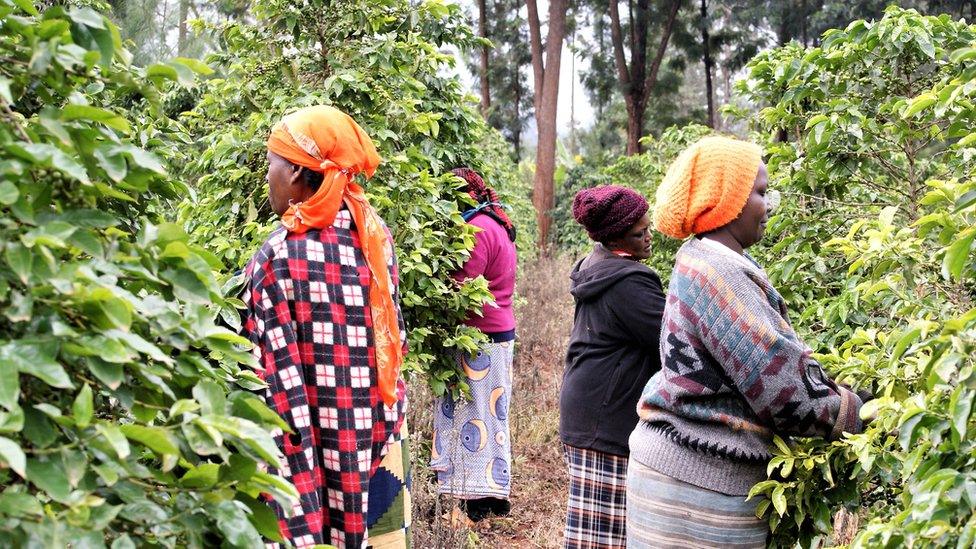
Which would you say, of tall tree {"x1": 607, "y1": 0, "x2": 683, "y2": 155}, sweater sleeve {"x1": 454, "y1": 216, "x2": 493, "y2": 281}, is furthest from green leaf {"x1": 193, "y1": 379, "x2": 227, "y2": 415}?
tall tree {"x1": 607, "y1": 0, "x2": 683, "y2": 155}

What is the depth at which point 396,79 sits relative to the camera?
4055mm

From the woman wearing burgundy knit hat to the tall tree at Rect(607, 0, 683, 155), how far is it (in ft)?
49.5

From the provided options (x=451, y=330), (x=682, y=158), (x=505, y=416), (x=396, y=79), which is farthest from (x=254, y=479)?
(x=505, y=416)

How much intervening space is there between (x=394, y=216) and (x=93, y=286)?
111 inches

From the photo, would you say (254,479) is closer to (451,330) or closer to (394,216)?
(394,216)

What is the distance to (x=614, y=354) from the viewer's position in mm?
3328

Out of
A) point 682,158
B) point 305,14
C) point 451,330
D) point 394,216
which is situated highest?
point 305,14

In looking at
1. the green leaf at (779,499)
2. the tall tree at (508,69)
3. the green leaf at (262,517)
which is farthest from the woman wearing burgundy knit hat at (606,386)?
the tall tree at (508,69)

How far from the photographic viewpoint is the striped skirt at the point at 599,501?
3314 millimetres

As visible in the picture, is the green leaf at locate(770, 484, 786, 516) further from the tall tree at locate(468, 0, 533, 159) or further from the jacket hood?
the tall tree at locate(468, 0, 533, 159)

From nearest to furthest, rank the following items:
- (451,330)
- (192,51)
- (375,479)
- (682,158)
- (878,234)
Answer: (878,234)
(682,158)
(375,479)
(451,330)
(192,51)

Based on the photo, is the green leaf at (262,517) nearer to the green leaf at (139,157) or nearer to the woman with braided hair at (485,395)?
the green leaf at (139,157)

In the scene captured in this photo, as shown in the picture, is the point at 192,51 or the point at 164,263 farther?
the point at 192,51

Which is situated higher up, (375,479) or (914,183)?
(914,183)
